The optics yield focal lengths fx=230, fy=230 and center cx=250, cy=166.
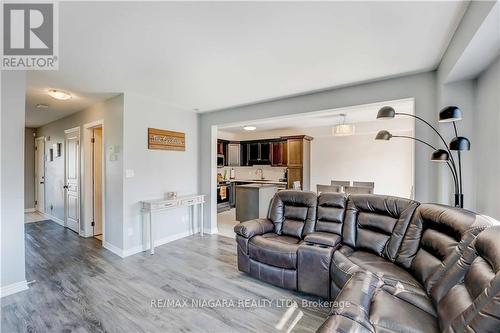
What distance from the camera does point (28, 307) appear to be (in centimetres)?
231

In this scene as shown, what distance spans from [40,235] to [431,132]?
6.92 meters

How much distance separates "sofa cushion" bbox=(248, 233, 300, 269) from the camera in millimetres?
2566

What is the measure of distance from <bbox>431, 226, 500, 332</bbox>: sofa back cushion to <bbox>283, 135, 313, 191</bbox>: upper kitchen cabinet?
5.18 meters

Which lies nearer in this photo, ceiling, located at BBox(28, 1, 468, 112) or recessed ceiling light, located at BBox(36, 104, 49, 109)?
ceiling, located at BBox(28, 1, 468, 112)

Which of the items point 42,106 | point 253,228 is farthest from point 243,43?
point 42,106

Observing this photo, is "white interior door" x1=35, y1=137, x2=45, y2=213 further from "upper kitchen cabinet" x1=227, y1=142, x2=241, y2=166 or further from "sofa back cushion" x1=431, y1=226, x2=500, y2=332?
"sofa back cushion" x1=431, y1=226, x2=500, y2=332

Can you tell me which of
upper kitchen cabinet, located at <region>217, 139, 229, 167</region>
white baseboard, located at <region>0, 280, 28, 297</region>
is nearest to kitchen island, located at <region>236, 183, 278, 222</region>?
upper kitchen cabinet, located at <region>217, 139, 229, 167</region>

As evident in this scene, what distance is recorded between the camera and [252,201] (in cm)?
559

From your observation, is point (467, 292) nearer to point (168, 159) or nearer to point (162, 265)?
point (162, 265)

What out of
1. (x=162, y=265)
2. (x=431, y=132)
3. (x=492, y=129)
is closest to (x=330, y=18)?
(x=492, y=129)

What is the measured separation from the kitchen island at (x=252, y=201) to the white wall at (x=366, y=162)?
2041 millimetres

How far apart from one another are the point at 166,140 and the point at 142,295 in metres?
2.65

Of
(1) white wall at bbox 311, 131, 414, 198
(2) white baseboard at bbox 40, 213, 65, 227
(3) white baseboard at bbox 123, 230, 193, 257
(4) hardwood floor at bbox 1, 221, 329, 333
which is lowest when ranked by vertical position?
(4) hardwood floor at bbox 1, 221, 329, 333

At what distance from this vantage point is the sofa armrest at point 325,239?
256cm
